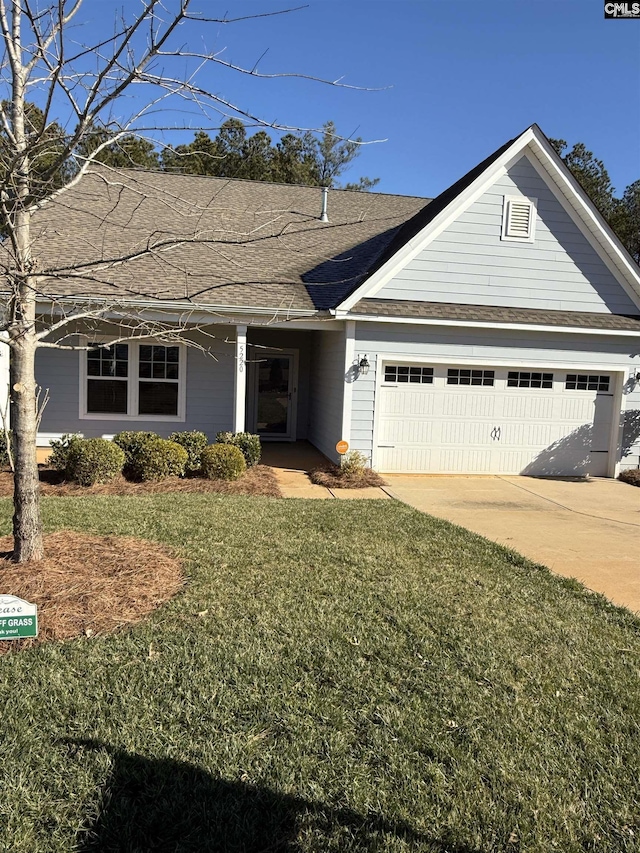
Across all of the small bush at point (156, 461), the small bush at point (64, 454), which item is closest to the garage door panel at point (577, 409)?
the small bush at point (156, 461)

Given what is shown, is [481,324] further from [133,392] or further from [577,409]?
[133,392]

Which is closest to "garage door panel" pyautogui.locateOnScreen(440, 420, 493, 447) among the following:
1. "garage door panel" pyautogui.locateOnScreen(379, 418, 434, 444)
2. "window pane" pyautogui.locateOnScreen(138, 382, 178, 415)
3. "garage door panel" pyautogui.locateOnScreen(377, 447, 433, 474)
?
"garage door panel" pyautogui.locateOnScreen(379, 418, 434, 444)

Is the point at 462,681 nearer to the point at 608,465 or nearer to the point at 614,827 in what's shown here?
the point at 614,827

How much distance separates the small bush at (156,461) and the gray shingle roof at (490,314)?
3.97 m

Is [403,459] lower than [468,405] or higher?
lower

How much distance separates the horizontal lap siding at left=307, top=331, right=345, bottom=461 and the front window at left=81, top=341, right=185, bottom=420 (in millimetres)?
3069

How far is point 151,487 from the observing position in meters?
9.48

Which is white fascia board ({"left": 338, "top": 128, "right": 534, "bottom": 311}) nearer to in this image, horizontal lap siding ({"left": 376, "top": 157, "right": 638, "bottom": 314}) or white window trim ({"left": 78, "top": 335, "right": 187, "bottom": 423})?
horizontal lap siding ({"left": 376, "top": 157, "right": 638, "bottom": 314})

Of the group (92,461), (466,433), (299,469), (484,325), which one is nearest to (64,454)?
(92,461)

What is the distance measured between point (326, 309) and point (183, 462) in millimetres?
3824

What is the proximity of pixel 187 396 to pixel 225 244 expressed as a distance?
11.1 feet

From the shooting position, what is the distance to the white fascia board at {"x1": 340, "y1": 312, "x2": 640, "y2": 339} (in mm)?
10979

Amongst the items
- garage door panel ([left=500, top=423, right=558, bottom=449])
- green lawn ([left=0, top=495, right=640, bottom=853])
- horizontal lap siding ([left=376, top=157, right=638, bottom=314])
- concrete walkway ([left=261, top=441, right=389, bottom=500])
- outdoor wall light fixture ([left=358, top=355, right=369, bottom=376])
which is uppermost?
horizontal lap siding ([left=376, top=157, right=638, bottom=314])

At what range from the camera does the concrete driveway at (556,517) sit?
6465 millimetres
